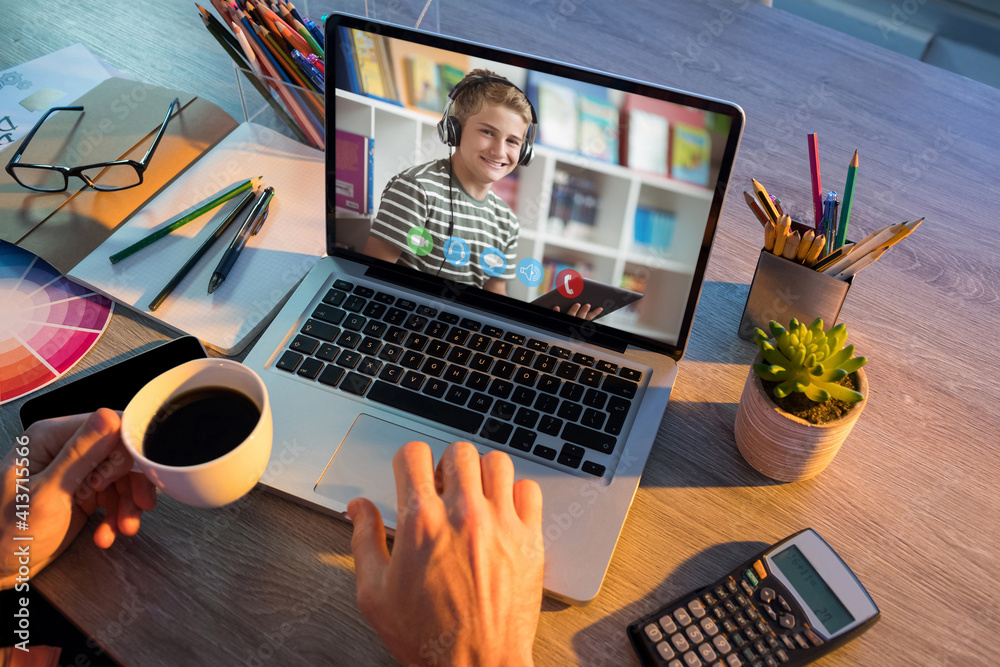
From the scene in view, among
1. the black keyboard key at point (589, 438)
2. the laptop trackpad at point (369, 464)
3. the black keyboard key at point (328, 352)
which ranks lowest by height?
the laptop trackpad at point (369, 464)

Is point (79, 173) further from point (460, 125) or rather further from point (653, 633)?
point (653, 633)

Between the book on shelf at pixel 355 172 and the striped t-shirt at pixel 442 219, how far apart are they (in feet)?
0.08

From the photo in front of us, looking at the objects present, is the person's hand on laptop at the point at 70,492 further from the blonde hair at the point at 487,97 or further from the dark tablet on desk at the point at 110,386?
the blonde hair at the point at 487,97

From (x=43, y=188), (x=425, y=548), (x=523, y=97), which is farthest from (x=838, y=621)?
(x=43, y=188)

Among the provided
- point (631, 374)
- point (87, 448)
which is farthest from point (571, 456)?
point (87, 448)

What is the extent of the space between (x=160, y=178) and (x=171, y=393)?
1.75 feet

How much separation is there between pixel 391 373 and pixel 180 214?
0.44 m

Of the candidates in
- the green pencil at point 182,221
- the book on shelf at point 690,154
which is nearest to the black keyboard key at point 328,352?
the green pencil at point 182,221

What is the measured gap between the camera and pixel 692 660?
0.64 meters

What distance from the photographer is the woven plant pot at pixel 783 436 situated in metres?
0.71

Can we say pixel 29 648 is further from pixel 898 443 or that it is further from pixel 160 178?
pixel 898 443

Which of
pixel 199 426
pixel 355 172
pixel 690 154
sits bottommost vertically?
pixel 199 426

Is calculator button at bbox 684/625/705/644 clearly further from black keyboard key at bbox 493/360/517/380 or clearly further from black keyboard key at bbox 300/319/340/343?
black keyboard key at bbox 300/319/340/343

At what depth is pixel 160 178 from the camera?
106 cm
